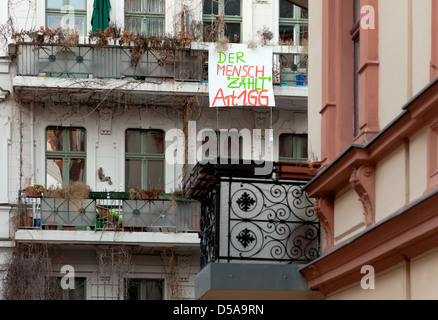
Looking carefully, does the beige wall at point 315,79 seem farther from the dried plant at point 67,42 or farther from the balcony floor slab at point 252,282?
the dried plant at point 67,42

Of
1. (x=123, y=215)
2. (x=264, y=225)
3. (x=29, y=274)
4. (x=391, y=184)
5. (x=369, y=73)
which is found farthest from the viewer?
(x=123, y=215)

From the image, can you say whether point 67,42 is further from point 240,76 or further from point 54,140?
point 240,76

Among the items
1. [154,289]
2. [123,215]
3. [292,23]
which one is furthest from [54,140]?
[292,23]

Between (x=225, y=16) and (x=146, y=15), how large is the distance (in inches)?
86.2

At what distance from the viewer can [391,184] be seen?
930cm

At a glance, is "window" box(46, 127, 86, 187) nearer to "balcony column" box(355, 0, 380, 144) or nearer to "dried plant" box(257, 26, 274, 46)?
"dried plant" box(257, 26, 274, 46)

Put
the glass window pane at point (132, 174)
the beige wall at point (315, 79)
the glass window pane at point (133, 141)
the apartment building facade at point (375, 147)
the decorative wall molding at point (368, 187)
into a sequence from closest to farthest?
the apartment building facade at point (375, 147)
the decorative wall molding at point (368, 187)
the beige wall at point (315, 79)
the glass window pane at point (132, 174)
the glass window pane at point (133, 141)

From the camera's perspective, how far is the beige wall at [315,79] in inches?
480

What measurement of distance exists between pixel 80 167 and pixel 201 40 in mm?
4758

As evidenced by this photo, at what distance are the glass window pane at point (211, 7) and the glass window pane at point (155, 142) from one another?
11.8ft

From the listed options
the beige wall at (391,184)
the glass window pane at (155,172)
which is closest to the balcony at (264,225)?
the beige wall at (391,184)
